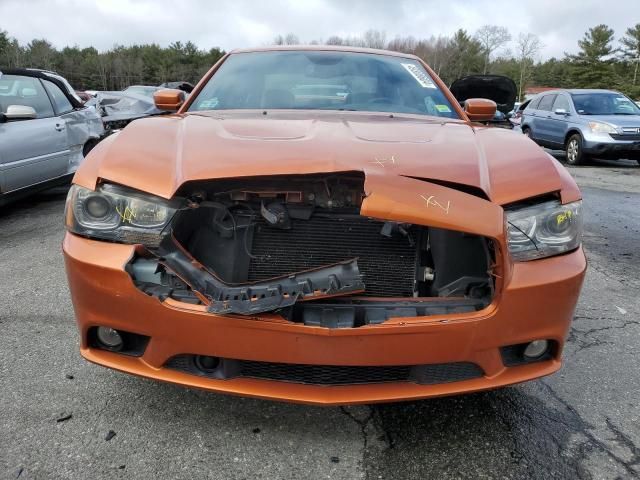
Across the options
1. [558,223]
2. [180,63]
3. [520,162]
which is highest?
[520,162]

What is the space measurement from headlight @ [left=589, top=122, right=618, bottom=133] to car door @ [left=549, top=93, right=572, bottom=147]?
762mm

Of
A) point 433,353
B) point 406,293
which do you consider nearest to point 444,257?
point 406,293

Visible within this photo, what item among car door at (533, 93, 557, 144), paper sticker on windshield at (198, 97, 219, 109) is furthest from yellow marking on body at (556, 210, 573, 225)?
car door at (533, 93, 557, 144)

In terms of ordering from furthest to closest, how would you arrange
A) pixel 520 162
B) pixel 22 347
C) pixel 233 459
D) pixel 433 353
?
pixel 22 347 → pixel 520 162 → pixel 233 459 → pixel 433 353

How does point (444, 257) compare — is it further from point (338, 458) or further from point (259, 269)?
point (338, 458)

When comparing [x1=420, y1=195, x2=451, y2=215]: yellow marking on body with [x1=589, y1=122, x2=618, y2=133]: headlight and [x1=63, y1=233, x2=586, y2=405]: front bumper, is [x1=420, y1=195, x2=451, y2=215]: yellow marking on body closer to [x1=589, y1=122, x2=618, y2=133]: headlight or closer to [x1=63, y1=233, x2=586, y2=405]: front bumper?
[x1=63, y1=233, x2=586, y2=405]: front bumper

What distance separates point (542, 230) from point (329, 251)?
2.55 ft

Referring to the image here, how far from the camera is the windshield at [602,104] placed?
40.3ft

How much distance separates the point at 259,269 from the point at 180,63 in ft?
235

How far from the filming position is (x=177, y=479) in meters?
1.92

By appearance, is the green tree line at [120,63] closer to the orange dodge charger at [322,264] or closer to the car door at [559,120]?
the car door at [559,120]

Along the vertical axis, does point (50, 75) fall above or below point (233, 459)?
above

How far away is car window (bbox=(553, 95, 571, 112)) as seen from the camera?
1255cm

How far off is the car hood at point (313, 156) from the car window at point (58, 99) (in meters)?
4.90
